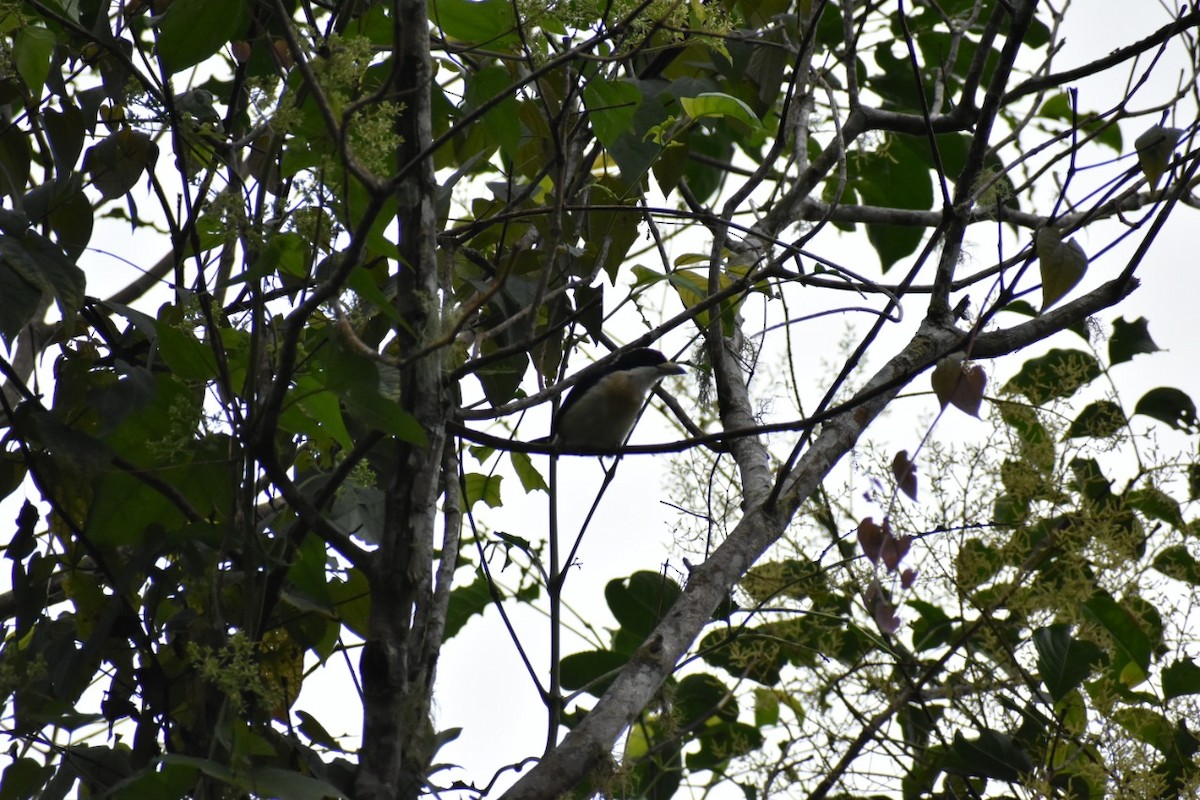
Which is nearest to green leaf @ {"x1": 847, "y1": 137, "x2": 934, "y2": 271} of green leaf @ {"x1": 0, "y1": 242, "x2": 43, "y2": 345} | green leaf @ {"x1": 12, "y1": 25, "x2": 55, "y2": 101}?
green leaf @ {"x1": 12, "y1": 25, "x2": 55, "y2": 101}

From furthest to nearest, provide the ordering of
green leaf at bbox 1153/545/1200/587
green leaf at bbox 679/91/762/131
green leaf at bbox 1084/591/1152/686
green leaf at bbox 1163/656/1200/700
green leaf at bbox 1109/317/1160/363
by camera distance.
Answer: green leaf at bbox 1109/317/1160/363
green leaf at bbox 1153/545/1200/587
green leaf at bbox 1084/591/1152/686
green leaf at bbox 1163/656/1200/700
green leaf at bbox 679/91/762/131

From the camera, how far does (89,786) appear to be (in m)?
2.27

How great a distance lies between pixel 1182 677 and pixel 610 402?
6.92ft

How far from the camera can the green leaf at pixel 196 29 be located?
2.28 metres

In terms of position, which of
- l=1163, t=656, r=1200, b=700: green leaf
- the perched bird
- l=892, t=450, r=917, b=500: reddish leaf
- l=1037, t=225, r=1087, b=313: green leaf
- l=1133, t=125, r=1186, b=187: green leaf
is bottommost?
l=1163, t=656, r=1200, b=700: green leaf

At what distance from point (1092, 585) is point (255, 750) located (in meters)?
2.23

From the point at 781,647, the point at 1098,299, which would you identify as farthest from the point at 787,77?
the point at 781,647

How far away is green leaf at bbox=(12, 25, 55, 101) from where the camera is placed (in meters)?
2.35

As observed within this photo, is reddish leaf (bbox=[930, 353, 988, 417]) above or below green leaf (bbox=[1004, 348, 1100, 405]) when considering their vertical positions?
below

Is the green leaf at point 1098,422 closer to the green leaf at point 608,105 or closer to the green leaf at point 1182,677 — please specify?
the green leaf at point 1182,677

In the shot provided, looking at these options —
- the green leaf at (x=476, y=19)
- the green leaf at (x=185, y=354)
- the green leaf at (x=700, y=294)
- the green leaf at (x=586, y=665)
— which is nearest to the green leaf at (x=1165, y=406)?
the green leaf at (x=700, y=294)

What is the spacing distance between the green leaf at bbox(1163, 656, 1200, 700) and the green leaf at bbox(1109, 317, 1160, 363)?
922 mm

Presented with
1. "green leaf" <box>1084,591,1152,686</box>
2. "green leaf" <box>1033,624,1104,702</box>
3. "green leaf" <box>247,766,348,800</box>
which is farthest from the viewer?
"green leaf" <box>1084,591,1152,686</box>

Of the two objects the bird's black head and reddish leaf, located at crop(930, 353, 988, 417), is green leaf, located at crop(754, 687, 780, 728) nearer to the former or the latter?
the bird's black head
